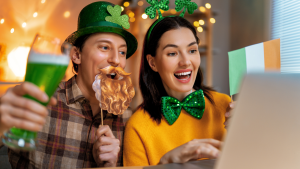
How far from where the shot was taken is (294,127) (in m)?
0.53

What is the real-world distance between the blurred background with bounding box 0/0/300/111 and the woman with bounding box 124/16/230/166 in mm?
1359

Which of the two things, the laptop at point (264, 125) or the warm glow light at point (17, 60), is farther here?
the warm glow light at point (17, 60)

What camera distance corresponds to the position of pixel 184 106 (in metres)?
1.42

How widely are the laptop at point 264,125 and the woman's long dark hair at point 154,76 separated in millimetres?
877

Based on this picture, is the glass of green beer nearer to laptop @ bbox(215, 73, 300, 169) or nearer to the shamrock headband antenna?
laptop @ bbox(215, 73, 300, 169)

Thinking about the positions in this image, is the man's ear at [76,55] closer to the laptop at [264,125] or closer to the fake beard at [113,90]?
the fake beard at [113,90]

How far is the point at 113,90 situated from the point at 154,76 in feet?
1.10

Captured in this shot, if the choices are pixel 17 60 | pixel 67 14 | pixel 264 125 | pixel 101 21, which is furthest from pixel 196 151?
pixel 67 14

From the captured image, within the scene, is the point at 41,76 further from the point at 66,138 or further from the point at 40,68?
the point at 66,138

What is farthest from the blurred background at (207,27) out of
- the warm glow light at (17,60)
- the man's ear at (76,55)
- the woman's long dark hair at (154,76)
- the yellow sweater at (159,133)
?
the man's ear at (76,55)

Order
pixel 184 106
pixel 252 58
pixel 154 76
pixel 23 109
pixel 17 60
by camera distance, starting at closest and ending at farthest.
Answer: pixel 23 109 → pixel 252 58 → pixel 184 106 → pixel 154 76 → pixel 17 60

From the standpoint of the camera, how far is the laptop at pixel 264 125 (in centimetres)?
46

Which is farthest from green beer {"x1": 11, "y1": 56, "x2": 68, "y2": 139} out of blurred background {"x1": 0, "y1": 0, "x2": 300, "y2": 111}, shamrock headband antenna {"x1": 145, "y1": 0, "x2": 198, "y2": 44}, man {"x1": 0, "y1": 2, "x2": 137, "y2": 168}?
blurred background {"x1": 0, "y1": 0, "x2": 300, "y2": 111}

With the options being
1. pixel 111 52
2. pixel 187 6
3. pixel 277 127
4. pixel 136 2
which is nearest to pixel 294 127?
pixel 277 127
